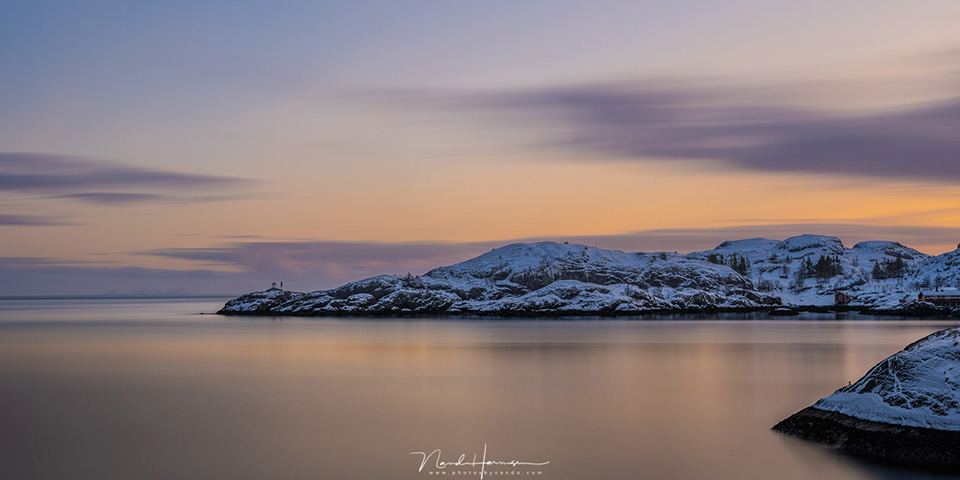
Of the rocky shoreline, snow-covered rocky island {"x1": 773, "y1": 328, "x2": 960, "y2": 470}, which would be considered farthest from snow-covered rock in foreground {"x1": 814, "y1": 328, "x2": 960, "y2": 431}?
the rocky shoreline

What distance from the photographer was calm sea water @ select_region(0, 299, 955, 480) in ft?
94.8

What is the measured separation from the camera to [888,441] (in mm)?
26875

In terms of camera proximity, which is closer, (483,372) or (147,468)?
(147,468)

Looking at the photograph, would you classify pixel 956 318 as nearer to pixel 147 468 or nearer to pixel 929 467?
pixel 929 467

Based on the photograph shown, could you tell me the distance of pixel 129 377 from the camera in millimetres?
59344

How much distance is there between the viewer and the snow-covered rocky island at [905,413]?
26000 millimetres

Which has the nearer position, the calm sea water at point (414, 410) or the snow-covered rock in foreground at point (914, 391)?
the snow-covered rock in foreground at point (914, 391)

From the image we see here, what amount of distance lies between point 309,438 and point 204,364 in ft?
124

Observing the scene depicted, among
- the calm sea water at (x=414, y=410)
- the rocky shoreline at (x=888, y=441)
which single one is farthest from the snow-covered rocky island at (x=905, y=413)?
the calm sea water at (x=414, y=410)

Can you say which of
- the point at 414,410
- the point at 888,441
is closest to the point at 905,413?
the point at 888,441

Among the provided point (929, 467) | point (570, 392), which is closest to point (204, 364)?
point (570, 392)

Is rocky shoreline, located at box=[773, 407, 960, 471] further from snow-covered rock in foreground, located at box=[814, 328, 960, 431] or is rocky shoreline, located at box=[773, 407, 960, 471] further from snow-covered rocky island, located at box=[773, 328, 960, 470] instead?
snow-covered rock in foreground, located at box=[814, 328, 960, 431]

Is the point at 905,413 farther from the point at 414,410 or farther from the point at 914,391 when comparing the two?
the point at 414,410

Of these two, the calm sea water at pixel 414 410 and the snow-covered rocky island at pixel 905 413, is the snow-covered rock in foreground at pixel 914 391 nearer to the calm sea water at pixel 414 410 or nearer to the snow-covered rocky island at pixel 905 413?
the snow-covered rocky island at pixel 905 413
